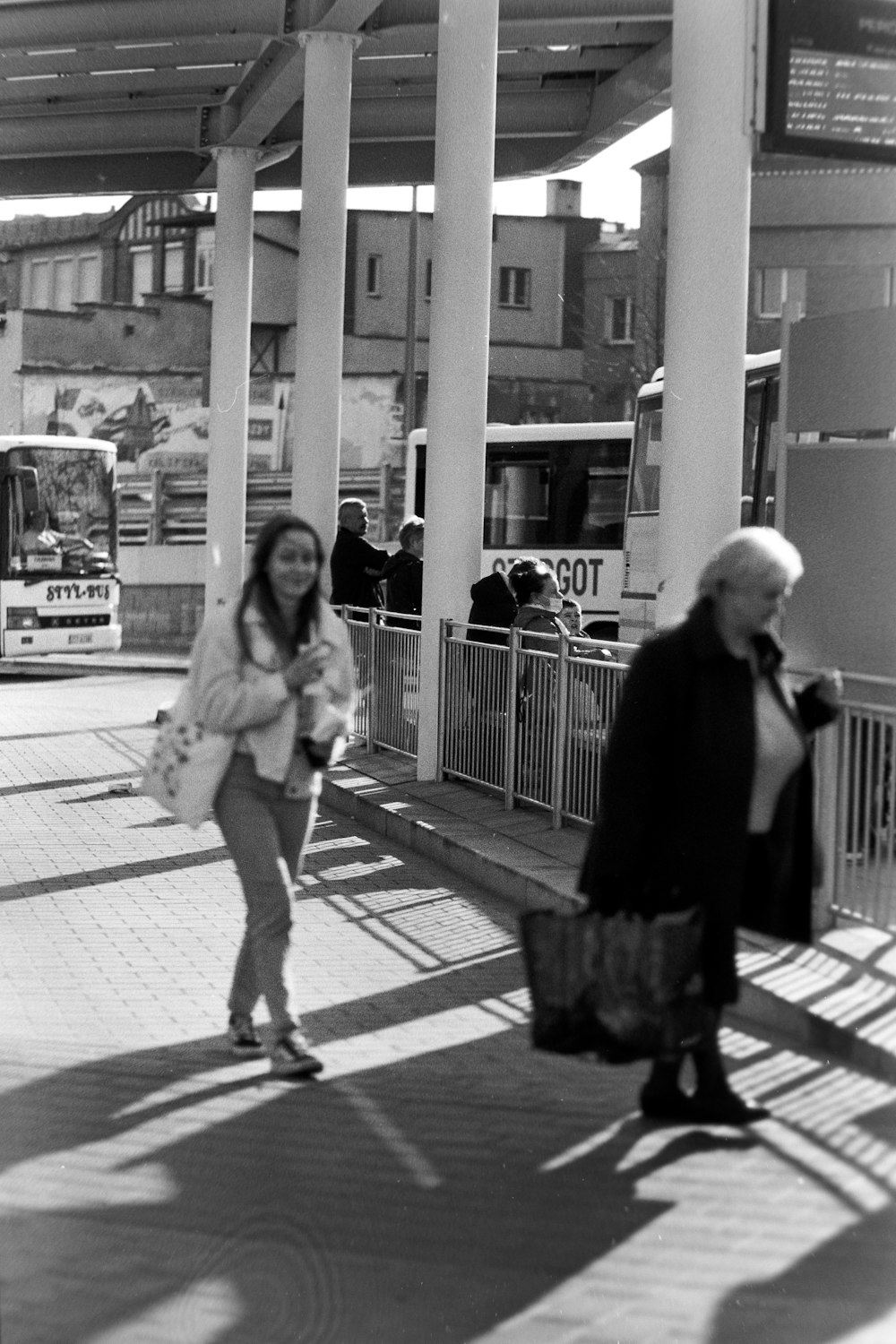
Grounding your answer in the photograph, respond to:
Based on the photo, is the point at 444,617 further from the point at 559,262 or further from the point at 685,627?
the point at 559,262

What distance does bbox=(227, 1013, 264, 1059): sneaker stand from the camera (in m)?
6.72

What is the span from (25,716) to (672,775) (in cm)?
1668

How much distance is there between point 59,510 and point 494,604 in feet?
55.9

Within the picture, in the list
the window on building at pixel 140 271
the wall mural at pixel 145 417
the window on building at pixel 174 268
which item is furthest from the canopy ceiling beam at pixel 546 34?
the window on building at pixel 140 271

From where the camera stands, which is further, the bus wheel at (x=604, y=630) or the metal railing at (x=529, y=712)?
the bus wheel at (x=604, y=630)

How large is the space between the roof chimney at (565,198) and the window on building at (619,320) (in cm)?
399

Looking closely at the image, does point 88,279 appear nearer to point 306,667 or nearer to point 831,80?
point 831,80

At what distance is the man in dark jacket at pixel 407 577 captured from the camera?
53.8 ft

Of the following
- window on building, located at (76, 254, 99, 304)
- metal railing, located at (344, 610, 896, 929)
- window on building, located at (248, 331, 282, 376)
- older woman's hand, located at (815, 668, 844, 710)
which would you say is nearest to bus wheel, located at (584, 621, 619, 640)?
metal railing, located at (344, 610, 896, 929)

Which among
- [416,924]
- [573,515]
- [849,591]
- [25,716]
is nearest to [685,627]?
[849,591]

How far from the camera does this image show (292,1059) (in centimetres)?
644

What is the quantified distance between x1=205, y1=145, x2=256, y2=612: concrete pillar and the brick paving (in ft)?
46.3

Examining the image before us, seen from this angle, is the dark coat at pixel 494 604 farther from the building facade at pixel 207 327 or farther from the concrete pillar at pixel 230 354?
the building facade at pixel 207 327

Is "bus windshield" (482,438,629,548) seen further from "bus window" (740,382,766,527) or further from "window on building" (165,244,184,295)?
"window on building" (165,244,184,295)
